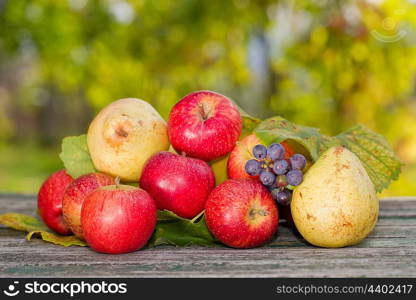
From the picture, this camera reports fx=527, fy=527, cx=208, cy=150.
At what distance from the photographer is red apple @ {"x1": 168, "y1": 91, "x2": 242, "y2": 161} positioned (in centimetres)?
142

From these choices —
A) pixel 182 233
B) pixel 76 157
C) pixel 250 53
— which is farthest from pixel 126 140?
pixel 250 53

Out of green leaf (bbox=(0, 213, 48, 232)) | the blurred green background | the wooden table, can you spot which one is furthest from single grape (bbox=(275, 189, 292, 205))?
the blurred green background

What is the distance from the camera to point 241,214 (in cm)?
127

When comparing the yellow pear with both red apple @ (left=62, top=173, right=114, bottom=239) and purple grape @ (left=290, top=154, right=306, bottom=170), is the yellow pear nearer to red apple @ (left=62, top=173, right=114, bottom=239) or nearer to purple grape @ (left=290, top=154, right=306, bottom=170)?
red apple @ (left=62, top=173, right=114, bottom=239)

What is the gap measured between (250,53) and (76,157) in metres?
4.00

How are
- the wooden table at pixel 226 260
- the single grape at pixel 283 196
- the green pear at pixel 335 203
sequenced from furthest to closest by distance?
the single grape at pixel 283 196, the green pear at pixel 335 203, the wooden table at pixel 226 260

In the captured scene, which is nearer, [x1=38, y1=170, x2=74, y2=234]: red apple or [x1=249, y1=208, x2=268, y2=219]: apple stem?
[x1=249, y1=208, x2=268, y2=219]: apple stem

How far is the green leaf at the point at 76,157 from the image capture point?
1540mm

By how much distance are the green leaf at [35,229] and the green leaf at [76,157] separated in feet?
0.62

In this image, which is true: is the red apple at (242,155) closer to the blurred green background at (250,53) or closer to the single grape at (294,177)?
the single grape at (294,177)

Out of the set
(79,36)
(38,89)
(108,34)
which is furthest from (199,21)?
(38,89)

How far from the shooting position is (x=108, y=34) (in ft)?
17.6

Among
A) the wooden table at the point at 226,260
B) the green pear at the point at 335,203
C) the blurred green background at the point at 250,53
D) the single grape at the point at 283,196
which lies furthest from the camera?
the blurred green background at the point at 250,53

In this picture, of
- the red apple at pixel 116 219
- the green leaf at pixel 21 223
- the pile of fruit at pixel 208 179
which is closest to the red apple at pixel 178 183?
the pile of fruit at pixel 208 179
